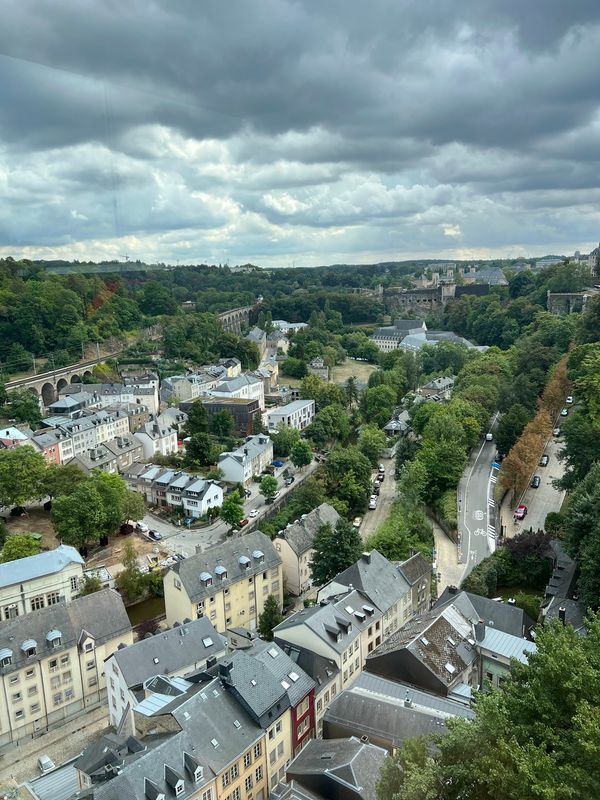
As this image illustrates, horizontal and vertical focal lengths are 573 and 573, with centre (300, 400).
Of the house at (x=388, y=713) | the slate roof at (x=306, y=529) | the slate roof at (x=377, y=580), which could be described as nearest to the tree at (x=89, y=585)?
the slate roof at (x=306, y=529)

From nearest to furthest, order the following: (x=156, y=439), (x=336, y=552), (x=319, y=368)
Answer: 1. (x=336, y=552)
2. (x=156, y=439)
3. (x=319, y=368)

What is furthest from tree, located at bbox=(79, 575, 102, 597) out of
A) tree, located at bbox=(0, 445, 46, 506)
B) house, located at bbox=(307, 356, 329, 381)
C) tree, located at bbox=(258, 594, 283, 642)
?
house, located at bbox=(307, 356, 329, 381)

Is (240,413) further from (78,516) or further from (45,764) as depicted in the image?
(45,764)

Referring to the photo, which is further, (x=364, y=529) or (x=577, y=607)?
(x=364, y=529)

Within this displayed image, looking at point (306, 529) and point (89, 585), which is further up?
point (306, 529)

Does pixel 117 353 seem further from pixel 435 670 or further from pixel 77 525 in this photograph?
pixel 435 670

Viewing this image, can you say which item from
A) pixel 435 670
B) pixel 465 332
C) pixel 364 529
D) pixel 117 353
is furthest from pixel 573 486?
pixel 465 332

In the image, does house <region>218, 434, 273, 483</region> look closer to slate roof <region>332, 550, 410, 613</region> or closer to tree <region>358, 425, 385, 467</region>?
tree <region>358, 425, 385, 467</region>

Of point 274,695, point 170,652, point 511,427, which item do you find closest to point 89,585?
point 170,652
